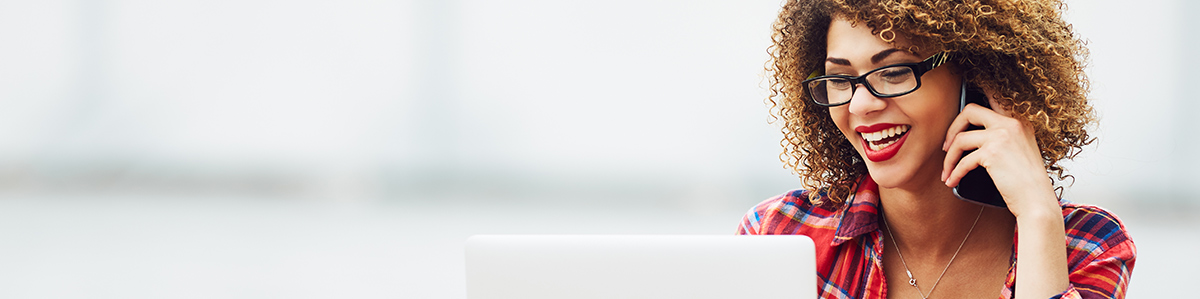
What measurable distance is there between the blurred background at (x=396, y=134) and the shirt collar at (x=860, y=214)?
1639 mm

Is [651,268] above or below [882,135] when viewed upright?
below

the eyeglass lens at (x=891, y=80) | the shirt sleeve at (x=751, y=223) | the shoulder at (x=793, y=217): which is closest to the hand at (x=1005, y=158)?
the eyeglass lens at (x=891, y=80)

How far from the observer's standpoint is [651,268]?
692mm

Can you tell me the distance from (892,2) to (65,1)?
384 centimetres

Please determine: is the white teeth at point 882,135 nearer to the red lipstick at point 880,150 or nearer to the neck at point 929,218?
the red lipstick at point 880,150

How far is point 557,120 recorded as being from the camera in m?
3.16

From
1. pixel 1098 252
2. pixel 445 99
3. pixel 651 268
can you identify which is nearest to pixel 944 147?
pixel 1098 252

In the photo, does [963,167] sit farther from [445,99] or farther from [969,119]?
[445,99]

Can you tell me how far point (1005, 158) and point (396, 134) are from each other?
2687 mm

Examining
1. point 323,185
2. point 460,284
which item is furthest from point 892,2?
point 323,185

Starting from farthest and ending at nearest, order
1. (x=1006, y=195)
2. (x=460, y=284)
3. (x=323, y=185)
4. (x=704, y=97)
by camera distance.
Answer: (x=323, y=185) < (x=704, y=97) < (x=460, y=284) < (x=1006, y=195)

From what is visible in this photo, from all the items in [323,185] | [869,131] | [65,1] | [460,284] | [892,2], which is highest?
[65,1]

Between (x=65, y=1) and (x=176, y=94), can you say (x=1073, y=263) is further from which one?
(x=65, y=1)

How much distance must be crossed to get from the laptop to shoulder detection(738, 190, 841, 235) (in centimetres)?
63
